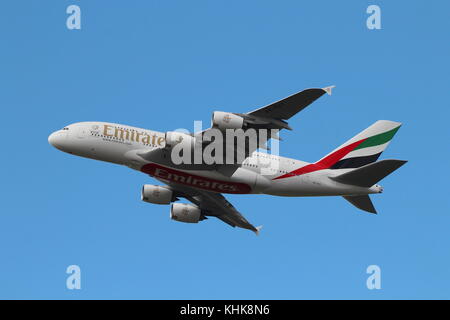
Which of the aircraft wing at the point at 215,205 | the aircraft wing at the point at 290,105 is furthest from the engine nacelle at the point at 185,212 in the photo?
the aircraft wing at the point at 290,105

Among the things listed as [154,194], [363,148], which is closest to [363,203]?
[363,148]

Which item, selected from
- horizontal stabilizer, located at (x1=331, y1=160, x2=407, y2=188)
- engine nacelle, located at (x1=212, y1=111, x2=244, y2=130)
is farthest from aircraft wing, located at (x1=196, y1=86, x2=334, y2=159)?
horizontal stabilizer, located at (x1=331, y1=160, x2=407, y2=188)

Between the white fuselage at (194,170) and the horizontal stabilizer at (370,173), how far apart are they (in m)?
0.51

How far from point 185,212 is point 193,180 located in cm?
716

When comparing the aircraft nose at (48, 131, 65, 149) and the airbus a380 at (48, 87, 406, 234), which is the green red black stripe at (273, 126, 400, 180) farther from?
the aircraft nose at (48, 131, 65, 149)

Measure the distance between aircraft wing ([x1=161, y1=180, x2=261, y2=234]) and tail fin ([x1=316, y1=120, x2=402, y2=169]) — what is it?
27.6 feet

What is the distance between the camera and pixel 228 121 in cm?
4659

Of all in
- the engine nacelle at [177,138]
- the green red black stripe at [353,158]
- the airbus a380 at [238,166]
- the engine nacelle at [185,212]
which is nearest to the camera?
the engine nacelle at [177,138]

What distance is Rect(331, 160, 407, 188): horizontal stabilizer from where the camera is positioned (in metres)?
48.2

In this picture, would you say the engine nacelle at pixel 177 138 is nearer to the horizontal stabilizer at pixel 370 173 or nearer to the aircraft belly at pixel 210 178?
the aircraft belly at pixel 210 178

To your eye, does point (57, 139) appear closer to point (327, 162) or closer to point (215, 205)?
point (215, 205)

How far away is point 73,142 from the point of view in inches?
2012

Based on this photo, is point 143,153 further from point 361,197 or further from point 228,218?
point 361,197

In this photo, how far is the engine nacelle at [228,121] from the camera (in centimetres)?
4656
